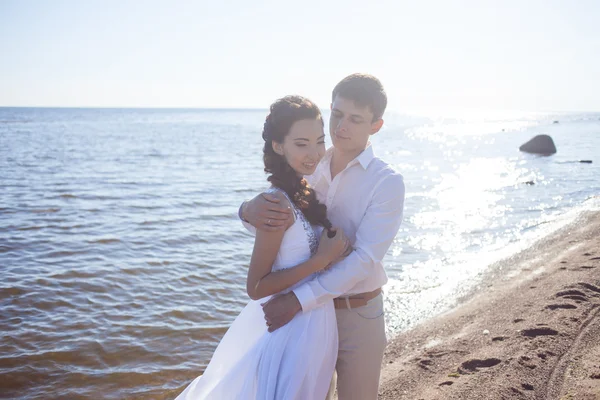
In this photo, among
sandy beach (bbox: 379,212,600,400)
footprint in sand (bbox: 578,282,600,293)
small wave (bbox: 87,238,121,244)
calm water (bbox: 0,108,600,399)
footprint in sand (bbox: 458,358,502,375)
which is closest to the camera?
sandy beach (bbox: 379,212,600,400)

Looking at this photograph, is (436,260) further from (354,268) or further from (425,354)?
(354,268)

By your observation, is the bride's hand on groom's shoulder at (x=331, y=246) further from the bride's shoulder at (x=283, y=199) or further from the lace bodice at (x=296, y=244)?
the bride's shoulder at (x=283, y=199)

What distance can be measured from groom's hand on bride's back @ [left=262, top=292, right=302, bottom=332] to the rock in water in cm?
3346

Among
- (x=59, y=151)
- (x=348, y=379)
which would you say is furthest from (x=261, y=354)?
(x=59, y=151)

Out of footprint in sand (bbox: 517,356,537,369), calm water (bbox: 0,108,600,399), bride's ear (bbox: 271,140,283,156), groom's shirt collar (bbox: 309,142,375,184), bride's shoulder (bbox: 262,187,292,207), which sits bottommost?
calm water (bbox: 0,108,600,399)

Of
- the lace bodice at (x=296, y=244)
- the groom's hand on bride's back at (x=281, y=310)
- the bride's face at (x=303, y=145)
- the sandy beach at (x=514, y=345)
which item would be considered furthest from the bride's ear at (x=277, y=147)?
the sandy beach at (x=514, y=345)

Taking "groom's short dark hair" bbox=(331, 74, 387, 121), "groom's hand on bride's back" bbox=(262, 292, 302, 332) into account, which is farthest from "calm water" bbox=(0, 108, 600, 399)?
"groom's short dark hair" bbox=(331, 74, 387, 121)

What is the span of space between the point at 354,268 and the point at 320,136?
803 millimetres

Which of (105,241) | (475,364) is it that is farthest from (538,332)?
(105,241)

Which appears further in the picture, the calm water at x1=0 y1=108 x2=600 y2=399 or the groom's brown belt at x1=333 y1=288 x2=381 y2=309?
the calm water at x1=0 y1=108 x2=600 y2=399

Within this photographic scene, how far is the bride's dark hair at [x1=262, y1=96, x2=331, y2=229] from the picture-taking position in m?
2.96

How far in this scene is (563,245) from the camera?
31.8 feet

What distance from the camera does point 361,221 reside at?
3.13 meters

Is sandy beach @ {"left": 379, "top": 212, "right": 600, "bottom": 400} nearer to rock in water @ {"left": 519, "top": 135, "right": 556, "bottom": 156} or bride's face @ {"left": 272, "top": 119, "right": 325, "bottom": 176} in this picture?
bride's face @ {"left": 272, "top": 119, "right": 325, "bottom": 176}
